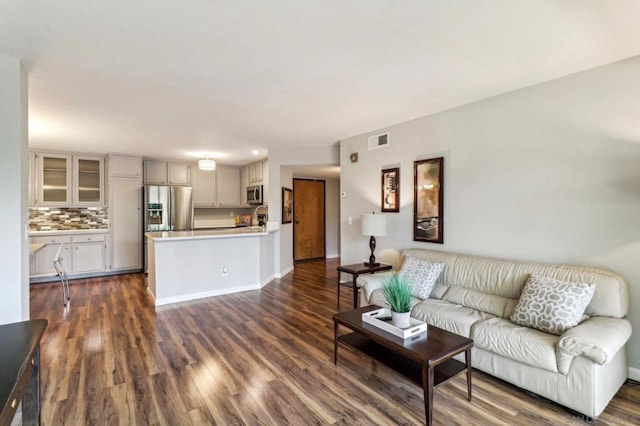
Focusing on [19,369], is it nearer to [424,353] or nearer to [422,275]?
[424,353]

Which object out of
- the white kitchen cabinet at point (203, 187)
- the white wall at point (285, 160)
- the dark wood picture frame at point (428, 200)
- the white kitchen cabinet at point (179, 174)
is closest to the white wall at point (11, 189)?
the white wall at point (285, 160)

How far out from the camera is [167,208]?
6480 mm

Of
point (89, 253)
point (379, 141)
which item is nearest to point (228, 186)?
point (89, 253)

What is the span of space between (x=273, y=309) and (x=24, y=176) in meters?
2.77

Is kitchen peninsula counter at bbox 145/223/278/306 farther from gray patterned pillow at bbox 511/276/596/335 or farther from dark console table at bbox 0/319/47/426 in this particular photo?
gray patterned pillow at bbox 511/276/596/335

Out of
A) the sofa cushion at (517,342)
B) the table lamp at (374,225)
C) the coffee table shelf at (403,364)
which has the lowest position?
the coffee table shelf at (403,364)

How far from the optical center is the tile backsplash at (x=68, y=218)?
593cm

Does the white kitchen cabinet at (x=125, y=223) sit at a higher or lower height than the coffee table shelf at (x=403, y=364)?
higher

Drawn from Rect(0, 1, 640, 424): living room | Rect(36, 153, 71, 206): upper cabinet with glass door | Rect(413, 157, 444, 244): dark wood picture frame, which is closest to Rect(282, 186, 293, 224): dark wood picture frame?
Rect(0, 1, 640, 424): living room

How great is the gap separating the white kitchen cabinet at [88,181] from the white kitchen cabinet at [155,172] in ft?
2.61

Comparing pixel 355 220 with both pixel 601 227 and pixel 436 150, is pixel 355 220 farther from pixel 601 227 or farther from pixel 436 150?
pixel 601 227

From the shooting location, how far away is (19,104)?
7.59 ft

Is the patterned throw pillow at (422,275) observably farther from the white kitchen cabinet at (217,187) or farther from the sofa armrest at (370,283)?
the white kitchen cabinet at (217,187)

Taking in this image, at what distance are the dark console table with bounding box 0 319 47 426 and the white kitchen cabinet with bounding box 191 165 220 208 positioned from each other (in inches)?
234
